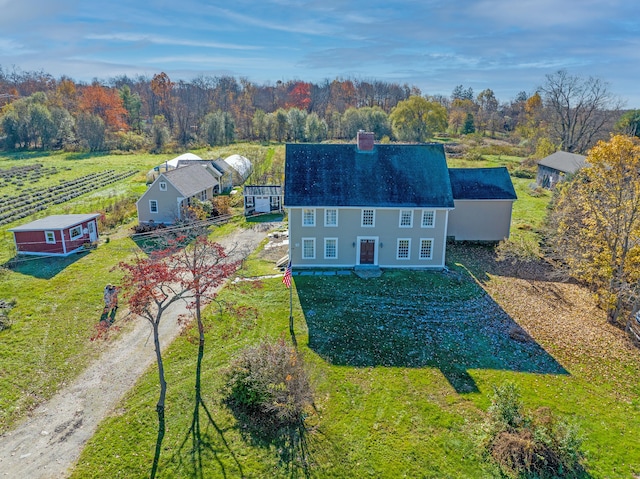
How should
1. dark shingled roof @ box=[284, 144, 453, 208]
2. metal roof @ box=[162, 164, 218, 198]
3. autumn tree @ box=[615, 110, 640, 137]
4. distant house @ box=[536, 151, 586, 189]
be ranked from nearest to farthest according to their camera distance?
1. dark shingled roof @ box=[284, 144, 453, 208]
2. metal roof @ box=[162, 164, 218, 198]
3. distant house @ box=[536, 151, 586, 189]
4. autumn tree @ box=[615, 110, 640, 137]

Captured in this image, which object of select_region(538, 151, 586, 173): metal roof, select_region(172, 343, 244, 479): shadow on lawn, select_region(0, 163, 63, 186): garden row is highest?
select_region(538, 151, 586, 173): metal roof

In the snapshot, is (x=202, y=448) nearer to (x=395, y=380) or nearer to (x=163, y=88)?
(x=395, y=380)

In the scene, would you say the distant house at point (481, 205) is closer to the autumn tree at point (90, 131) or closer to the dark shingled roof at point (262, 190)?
the dark shingled roof at point (262, 190)

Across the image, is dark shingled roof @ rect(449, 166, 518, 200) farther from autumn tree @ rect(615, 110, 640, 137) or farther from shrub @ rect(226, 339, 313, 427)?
autumn tree @ rect(615, 110, 640, 137)

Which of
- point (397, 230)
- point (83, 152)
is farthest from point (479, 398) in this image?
point (83, 152)

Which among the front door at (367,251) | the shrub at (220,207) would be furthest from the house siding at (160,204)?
the front door at (367,251)

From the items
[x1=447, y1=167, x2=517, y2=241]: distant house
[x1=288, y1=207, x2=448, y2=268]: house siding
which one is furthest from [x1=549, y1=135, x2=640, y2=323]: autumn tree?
[x1=447, y1=167, x2=517, y2=241]: distant house
